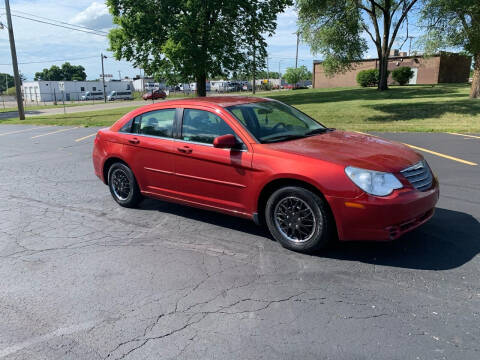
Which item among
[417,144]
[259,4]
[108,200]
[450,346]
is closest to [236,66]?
[259,4]

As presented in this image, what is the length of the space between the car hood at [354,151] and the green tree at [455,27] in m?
18.0

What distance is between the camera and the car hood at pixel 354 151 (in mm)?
3934

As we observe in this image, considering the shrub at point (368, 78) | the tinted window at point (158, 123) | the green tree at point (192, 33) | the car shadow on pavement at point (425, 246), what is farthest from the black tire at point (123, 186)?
the shrub at point (368, 78)

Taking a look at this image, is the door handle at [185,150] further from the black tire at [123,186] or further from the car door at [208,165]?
the black tire at [123,186]

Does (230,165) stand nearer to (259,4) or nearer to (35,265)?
(35,265)

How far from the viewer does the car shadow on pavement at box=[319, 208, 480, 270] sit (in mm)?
3895

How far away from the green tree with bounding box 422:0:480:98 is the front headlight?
1883 cm

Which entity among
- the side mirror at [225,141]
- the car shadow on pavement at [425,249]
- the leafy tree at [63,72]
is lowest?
the car shadow on pavement at [425,249]

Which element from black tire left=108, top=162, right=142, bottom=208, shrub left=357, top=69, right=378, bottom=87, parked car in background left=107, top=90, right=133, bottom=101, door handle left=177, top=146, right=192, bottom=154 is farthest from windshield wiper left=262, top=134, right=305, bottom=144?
parked car in background left=107, top=90, right=133, bottom=101

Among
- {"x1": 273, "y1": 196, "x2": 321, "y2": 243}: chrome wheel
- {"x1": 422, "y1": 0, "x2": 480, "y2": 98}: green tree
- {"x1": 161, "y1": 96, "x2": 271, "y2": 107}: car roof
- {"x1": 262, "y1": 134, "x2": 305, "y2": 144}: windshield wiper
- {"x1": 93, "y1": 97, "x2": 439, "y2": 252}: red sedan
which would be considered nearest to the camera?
{"x1": 93, "y1": 97, "x2": 439, "y2": 252}: red sedan

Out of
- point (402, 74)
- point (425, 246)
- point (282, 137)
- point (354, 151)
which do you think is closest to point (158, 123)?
point (282, 137)

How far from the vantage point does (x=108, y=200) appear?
6398 millimetres

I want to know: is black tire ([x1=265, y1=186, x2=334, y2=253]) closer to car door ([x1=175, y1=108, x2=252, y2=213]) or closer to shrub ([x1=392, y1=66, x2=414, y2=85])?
car door ([x1=175, y1=108, x2=252, y2=213])

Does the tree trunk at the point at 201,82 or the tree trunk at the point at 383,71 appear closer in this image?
the tree trunk at the point at 201,82
